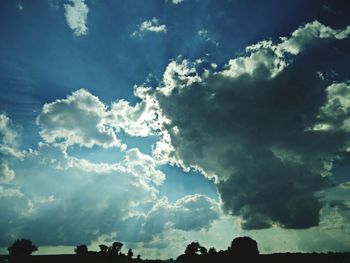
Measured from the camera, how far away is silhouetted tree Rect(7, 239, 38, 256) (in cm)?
16423

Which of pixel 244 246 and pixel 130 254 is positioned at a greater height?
pixel 130 254

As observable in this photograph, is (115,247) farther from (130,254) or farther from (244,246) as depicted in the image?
(244,246)

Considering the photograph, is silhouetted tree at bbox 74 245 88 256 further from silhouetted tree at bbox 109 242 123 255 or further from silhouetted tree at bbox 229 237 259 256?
silhouetted tree at bbox 229 237 259 256

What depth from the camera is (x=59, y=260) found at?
152750 mm

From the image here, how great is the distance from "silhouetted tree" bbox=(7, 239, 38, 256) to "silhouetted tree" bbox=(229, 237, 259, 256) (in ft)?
319

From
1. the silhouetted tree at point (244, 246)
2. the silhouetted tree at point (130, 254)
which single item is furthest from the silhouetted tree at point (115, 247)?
the silhouetted tree at point (244, 246)

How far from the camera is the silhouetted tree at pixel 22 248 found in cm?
16423

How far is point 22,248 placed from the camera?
166 meters

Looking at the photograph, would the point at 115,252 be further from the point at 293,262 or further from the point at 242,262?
the point at 293,262

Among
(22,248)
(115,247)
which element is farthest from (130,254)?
(22,248)

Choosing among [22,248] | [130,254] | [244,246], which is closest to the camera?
[22,248]

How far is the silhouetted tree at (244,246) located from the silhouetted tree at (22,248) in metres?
97.3

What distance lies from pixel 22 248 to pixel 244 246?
349 ft

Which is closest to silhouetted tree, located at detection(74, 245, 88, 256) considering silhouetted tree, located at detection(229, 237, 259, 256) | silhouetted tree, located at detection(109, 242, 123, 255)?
silhouetted tree, located at detection(109, 242, 123, 255)
